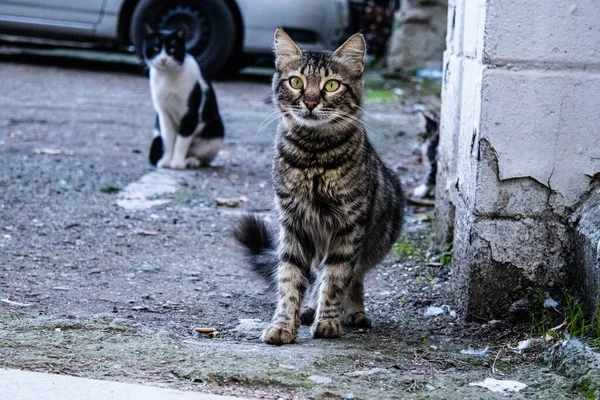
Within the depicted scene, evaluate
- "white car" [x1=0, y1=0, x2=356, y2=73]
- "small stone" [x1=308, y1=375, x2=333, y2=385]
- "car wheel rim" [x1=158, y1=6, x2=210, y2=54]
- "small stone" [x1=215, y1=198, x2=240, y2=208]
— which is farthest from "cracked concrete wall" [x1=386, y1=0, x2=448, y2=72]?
"small stone" [x1=308, y1=375, x2=333, y2=385]

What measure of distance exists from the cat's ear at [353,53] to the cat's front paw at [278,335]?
1.11m

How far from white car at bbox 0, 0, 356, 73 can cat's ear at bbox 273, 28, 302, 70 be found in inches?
294

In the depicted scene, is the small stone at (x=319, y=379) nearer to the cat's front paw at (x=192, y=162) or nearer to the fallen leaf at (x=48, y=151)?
the cat's front paw at (x=192, y=162)

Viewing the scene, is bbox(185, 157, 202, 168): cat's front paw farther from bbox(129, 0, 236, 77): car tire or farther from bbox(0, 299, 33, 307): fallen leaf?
bbox(129, 0, 236, 77): car tire

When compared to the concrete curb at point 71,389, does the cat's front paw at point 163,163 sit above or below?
below

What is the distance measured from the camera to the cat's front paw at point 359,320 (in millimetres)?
3891

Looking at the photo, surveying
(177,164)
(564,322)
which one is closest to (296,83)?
(564,322)

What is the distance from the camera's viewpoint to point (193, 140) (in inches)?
286

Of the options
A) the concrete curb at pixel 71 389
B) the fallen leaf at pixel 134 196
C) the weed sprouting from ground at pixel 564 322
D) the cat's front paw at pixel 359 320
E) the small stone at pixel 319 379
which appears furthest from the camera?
the fallen leaf at pixel 134 196

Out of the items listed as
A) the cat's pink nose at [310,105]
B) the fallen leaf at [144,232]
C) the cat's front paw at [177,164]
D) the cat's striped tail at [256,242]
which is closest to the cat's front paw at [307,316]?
the cat's striped tail at [256,242]

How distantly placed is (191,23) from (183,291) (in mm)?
7377

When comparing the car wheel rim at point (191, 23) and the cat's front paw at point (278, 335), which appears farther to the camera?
the car wheel rim at point (191, 23)

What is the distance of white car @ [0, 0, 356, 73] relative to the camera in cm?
1112

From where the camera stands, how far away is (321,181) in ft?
12.1
